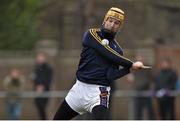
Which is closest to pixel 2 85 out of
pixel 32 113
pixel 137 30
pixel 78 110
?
pixel 32 113

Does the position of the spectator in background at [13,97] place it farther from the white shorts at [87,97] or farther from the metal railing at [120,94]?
the white shorts at [87,97]

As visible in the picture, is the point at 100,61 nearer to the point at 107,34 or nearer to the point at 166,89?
the point at 107,34

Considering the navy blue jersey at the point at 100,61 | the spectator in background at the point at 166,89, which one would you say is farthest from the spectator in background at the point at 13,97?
the navy blue jersey at the point at 100,61

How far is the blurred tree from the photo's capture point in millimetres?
25844

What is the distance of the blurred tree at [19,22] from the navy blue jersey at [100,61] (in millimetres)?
13680


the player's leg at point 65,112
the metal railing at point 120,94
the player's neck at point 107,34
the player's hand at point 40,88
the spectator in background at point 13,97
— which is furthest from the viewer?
the spectator in background at point 13,97

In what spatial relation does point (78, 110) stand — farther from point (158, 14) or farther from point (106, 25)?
point (158, 14)

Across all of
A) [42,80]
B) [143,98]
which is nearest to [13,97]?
[42,80]

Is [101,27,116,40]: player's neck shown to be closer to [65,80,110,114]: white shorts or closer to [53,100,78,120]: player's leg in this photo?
[65,80,110,114]: white shorts

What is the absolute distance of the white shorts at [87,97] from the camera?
35.7 feet

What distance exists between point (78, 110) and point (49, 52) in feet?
48.0

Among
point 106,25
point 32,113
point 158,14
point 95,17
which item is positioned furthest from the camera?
point 158,14

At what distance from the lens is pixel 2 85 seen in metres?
25.0

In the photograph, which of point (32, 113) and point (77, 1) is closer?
point (32, 113)
